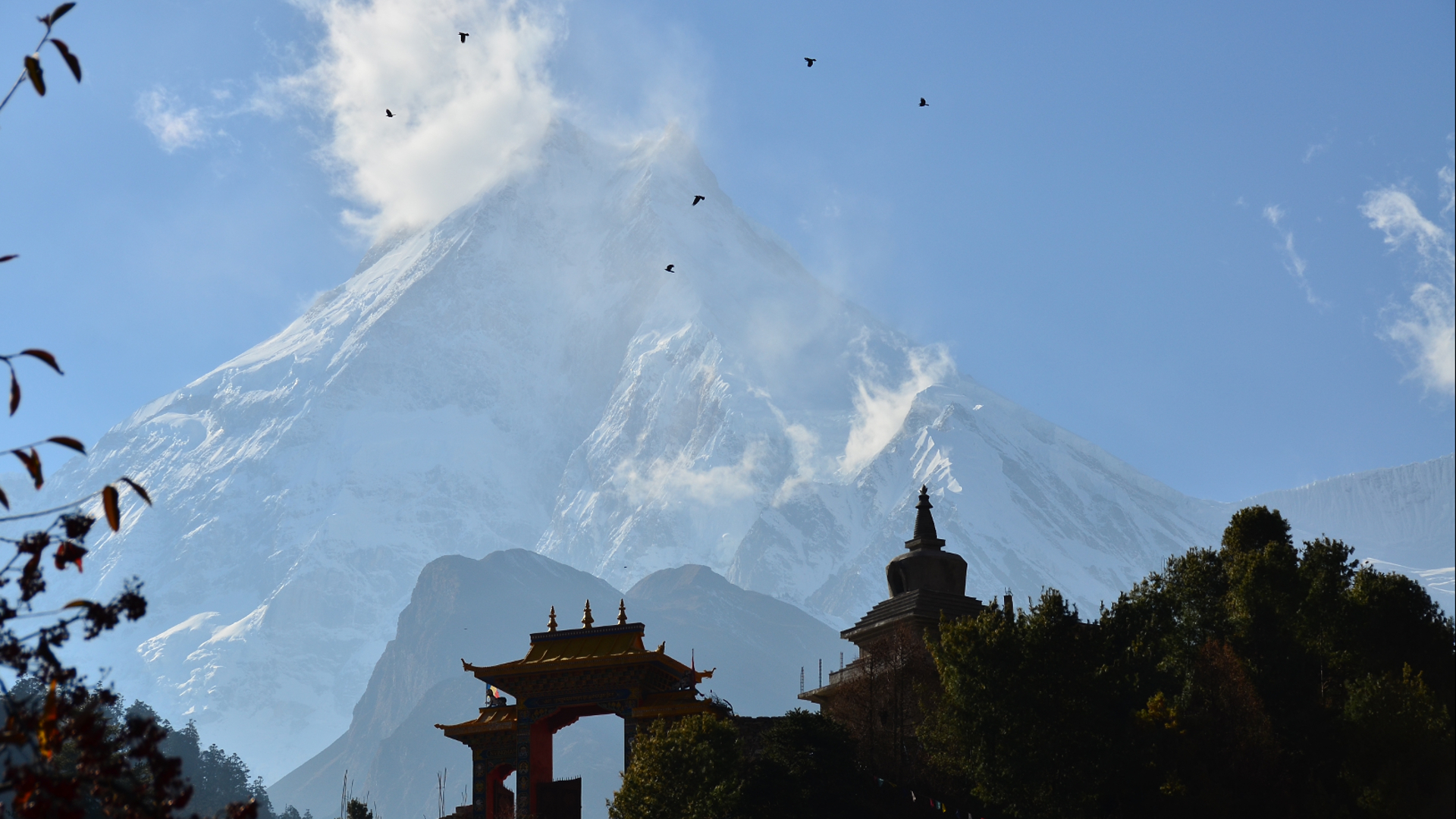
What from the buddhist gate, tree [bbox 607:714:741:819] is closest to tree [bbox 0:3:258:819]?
tree [bbox 607:714:741:819]

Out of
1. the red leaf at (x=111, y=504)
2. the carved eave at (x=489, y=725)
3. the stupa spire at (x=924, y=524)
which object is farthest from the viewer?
the stupa spire at (x=924, y=524)

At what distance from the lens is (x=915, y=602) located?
4834 cm

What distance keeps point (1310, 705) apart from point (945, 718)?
10077mm

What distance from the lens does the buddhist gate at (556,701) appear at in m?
44.6

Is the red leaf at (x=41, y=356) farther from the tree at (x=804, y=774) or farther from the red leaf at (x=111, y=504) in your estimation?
the tree at (x=804, y=774)

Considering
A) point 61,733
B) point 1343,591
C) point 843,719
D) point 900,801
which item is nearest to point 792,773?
point 900,801

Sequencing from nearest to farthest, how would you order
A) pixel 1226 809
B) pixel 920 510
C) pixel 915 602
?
pixel 1226 809
pixel 915 602
pixel 920 510

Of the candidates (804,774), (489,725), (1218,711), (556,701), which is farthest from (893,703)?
(489,725)

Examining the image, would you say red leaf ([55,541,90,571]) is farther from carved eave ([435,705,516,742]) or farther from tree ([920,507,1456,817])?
carved eave ([435,705,516,742])

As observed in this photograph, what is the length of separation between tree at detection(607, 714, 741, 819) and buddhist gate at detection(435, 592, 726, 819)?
4.61 m

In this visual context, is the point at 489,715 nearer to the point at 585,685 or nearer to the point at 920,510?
the point at 585,685

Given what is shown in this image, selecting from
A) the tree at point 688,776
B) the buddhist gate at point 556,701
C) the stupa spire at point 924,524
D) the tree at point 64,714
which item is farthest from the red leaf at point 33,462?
the stupa spire at point 924,524

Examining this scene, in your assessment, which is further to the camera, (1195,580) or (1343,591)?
(1195,580)

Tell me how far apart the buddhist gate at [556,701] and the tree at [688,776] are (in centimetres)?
461
